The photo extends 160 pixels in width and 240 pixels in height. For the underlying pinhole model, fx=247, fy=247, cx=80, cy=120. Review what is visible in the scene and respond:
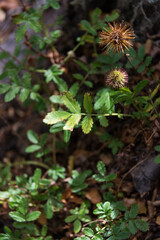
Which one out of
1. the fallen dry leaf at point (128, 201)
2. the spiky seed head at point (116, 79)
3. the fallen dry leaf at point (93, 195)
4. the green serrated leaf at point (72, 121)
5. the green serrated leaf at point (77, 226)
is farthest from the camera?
the fallen dry leaf at point (93, 195)

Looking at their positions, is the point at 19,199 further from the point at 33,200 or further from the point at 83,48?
the point at 83,48

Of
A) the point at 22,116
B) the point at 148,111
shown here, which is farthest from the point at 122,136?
the point at 22,116

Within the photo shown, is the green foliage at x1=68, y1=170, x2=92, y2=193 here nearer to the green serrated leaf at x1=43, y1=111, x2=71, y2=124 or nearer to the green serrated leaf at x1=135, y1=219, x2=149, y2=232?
the green serrated leaf at x1=135, y1=219, x2=149, y2=232

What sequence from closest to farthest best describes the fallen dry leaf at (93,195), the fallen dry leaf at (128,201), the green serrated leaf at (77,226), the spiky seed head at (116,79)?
the spiky seed head at (116,79) → the green serrated leaf at (77,226) → the fallen dry leaf at (128,201) → the fallen dry leaf at (93,195)

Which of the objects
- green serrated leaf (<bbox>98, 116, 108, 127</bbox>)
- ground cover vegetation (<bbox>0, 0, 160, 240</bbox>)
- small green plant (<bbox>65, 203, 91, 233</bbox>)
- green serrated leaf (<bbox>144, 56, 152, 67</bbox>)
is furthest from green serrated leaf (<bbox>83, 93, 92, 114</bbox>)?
small green plant (<bbox>65, 203, 91, 233</bbox>)

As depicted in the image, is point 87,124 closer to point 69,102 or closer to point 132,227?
point 69,102

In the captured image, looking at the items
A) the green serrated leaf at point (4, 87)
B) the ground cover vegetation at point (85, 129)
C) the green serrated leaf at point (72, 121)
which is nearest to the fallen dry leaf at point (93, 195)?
the ground cover vegetation at point (85, 129)

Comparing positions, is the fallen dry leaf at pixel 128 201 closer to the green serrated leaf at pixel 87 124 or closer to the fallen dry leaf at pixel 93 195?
the fallen dry leaf at pixel 93 195
